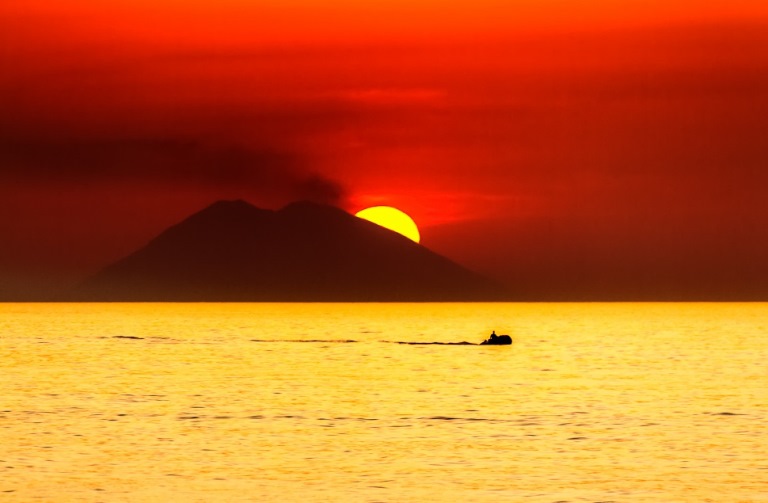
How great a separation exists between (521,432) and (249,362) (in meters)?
67.1

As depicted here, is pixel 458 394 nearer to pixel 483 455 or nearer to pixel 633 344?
pixel 483 455

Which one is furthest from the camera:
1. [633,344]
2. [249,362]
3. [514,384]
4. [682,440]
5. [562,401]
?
[633,344]

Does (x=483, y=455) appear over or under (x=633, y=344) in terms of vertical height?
under

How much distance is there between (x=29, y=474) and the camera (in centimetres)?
4891

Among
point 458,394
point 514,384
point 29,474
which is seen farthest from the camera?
point 514,384

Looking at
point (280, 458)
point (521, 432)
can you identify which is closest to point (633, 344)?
point (521, 432)

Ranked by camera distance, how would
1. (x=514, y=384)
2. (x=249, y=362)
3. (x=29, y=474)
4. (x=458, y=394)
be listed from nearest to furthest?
(x=29, y=474) → (x=458, y=394) → (x=514, y=384) → (x=249, y=362)

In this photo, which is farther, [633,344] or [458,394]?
[633,344]

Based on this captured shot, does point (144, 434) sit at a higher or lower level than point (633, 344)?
lower

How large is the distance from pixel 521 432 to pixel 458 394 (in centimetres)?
2286

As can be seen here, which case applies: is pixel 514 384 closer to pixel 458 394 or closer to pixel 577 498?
pixel 458 394

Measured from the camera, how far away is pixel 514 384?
316ft

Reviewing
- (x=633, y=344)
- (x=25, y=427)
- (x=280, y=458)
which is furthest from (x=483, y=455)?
(x=633, y=344)

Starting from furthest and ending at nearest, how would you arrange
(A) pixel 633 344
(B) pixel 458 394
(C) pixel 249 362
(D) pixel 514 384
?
(A) pixel 633 344 < (C) pixel 249 362 < (D) pixel 514 384 < (B) pixel 458 394
